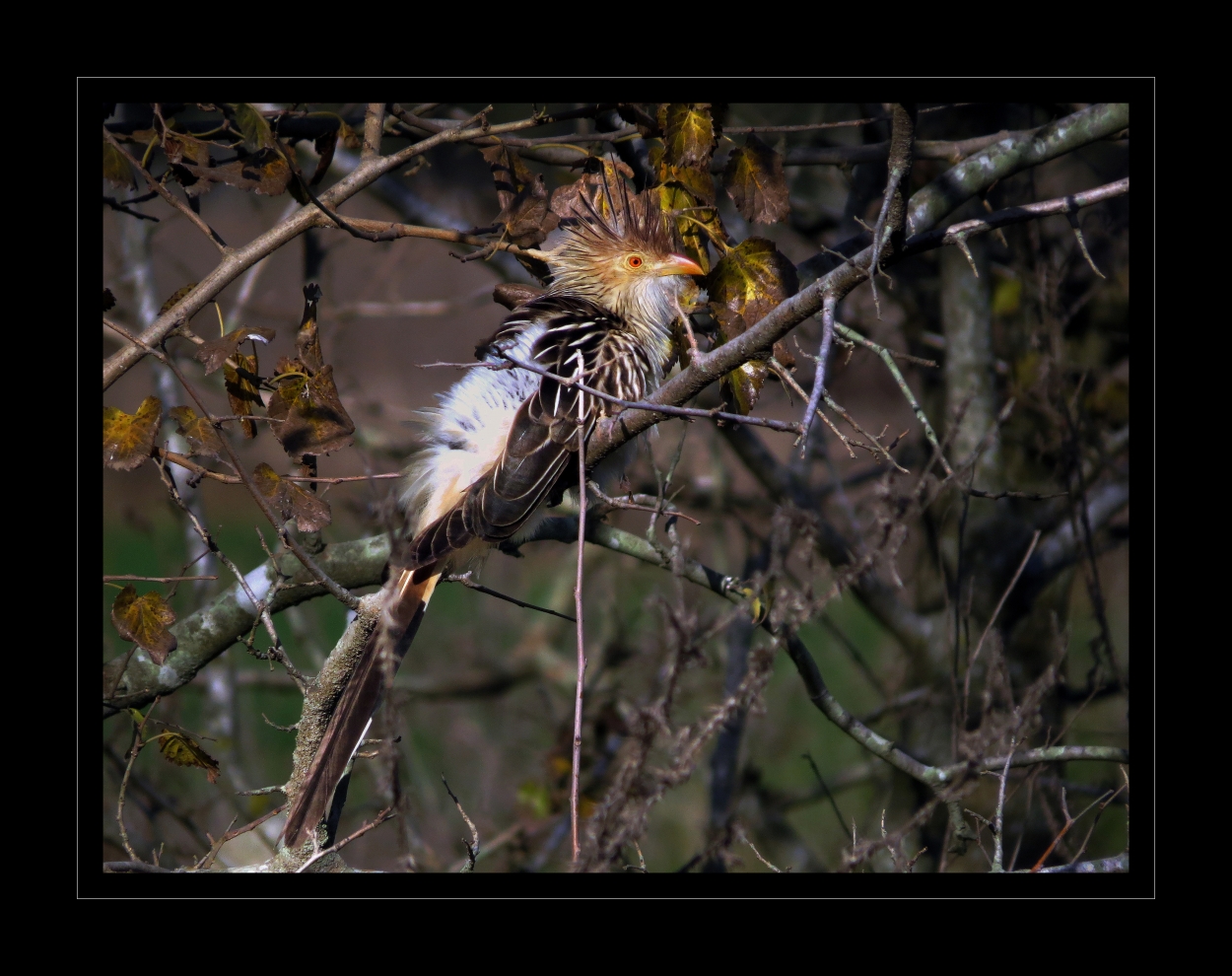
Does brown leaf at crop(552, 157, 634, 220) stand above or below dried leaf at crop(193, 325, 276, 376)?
above

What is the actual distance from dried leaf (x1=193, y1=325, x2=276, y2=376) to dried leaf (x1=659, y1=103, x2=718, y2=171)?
3.07 feet

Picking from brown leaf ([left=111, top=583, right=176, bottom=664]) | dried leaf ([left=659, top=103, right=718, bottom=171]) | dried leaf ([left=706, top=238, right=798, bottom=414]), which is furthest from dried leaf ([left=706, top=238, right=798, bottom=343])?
brown leaf ([left=111, top=583, right=176, bottom=664])

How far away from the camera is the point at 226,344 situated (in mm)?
1997

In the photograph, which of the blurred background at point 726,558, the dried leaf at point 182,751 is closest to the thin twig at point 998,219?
the blurred background at point 726,558

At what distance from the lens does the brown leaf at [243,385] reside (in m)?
2.15

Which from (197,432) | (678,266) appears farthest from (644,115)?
(197,432)

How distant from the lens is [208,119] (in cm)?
235

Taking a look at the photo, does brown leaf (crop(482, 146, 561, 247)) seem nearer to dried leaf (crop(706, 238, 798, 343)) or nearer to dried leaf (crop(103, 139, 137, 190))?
dried leaf (crop(706, 238, 798, 343))

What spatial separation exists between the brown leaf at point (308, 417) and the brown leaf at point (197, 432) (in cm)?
14

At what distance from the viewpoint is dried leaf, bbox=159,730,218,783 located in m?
2.13
